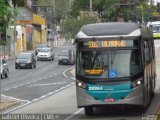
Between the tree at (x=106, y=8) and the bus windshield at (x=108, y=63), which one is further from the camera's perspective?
the tree at (x=106, y=8)

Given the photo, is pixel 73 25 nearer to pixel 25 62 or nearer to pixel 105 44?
pixel 25 62

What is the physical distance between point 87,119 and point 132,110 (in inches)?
113

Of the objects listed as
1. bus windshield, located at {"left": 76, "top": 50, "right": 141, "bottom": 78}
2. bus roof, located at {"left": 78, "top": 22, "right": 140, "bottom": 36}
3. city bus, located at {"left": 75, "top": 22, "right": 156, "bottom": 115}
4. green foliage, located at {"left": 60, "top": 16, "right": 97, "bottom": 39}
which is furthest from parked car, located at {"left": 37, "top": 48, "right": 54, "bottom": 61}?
bus windshield, located at {"left": 76, "top": 50, "right": 141, "bottom": 78}

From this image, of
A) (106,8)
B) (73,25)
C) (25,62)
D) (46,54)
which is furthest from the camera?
(106,8)

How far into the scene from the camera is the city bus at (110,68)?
20.7 meters

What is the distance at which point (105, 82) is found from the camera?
68.0 ft

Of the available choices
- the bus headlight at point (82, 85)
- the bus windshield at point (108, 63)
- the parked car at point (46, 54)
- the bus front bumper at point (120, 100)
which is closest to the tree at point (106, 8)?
the parked car at point (46, 54)

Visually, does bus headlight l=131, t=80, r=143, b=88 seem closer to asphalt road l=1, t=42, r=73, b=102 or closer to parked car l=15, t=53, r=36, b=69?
asphalt road l=1, t=42, r=73, b=102

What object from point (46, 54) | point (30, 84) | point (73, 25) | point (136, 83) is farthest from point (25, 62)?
point (136, 83)

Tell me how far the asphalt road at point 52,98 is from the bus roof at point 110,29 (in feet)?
9.91

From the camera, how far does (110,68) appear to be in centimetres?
2081

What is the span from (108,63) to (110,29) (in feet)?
4.83

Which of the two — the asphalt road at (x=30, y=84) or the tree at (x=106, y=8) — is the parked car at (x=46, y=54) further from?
the tree at (x=106, y=8)

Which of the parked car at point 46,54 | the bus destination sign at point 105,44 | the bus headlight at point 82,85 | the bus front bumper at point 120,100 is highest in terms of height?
the bus destination sign at point 105,44
